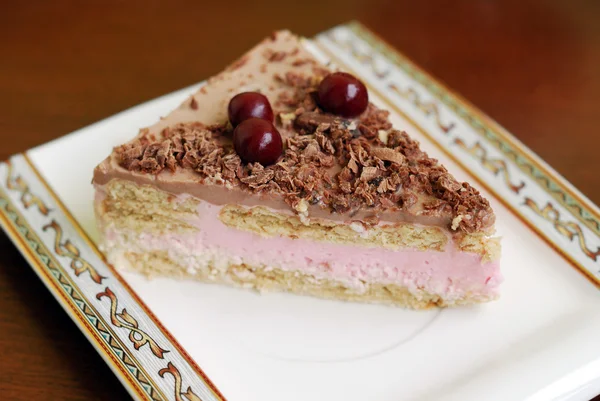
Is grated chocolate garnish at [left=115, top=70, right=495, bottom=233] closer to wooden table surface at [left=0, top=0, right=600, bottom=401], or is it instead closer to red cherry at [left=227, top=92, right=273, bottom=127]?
red cherry at [left=227, top=92, right=273, bottom=127]

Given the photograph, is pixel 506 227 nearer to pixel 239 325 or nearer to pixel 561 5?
pixel 239 325

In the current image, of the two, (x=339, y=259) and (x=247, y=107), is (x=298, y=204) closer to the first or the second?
(x=339, y=259)

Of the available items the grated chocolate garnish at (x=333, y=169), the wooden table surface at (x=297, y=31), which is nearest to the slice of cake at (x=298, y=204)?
the grated chocolate garnish at (x=333, y=169)

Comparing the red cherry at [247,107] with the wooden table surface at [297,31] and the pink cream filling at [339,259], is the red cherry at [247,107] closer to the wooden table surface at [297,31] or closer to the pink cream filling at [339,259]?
the pink cream filling at [339,259]

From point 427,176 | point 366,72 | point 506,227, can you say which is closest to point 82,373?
point 427,176

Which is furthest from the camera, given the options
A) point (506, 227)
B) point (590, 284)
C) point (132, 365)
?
point (506, 227)
